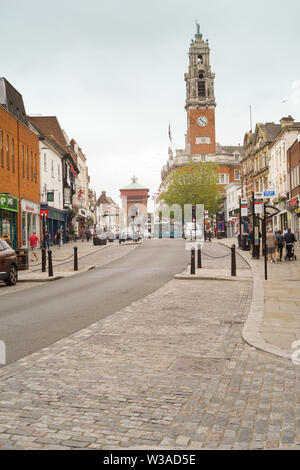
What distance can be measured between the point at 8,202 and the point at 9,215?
1836 mm

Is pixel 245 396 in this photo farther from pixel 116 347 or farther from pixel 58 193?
pixel 58 193

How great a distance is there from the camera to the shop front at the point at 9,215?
28.9 metres

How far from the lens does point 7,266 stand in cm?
1706

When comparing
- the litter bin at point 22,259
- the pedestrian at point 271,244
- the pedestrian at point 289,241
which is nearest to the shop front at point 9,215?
the litter bin at point 22,259

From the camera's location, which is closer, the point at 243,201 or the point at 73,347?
the point at 73,347

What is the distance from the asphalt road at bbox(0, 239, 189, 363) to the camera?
7934mm

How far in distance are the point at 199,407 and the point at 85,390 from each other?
4.01 feet

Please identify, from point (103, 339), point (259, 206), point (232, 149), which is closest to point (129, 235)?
point (259, 206)

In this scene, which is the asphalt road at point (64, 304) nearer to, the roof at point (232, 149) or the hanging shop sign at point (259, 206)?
the hanging shop sign at point (259, 206)

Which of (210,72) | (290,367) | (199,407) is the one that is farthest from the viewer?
(210,72)

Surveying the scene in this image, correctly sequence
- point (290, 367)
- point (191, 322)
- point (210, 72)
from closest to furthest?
point (290, 367)
point (191, 322)
point (210, 72)

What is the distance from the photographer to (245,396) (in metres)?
4.94

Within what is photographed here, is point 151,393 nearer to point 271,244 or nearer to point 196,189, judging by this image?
point 271,244
